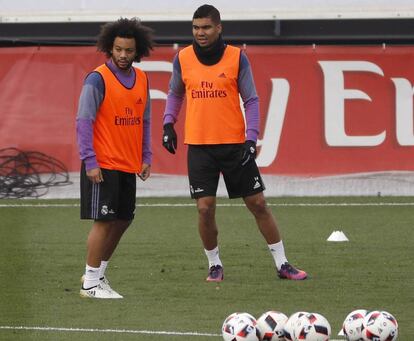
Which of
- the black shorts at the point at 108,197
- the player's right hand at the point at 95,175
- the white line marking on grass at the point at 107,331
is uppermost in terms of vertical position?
the player's right hand at the point at 95,175

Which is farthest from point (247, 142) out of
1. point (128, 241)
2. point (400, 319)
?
point (128, 241)

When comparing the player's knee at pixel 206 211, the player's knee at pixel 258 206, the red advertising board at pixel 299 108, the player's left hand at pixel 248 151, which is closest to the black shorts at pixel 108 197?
the player's knee at pixel 206 211

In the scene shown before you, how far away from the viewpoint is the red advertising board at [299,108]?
17750 millimetres

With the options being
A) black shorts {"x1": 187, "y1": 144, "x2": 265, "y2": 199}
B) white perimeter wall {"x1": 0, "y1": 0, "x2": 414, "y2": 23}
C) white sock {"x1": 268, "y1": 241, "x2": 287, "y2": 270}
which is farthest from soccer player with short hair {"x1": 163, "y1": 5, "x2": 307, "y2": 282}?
white perimeter wall {"x1": 0, "y1": 0, "x2": 414, "y2": 23}

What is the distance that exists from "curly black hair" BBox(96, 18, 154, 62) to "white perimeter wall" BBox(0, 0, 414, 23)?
850cm

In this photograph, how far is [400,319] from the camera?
8750mm

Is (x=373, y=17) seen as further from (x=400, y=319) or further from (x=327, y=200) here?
(x=400, y=319)

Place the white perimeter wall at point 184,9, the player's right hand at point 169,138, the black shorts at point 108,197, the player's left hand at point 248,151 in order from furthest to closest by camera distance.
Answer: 1. the white perimeter wall at point 184,9
2. the player's right hand at point 169,138
3. the player's left hand at point 248,151
4. the black shorts at point 108,197

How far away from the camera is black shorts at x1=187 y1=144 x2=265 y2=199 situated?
1053cm

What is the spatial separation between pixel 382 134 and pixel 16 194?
15.6 ft

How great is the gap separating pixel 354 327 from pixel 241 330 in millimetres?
648

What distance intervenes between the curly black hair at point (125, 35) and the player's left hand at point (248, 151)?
109 cm

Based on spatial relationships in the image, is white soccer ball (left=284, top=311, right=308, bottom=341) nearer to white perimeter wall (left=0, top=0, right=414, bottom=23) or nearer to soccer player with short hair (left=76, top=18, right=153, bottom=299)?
soccer player with short hair (left=76, top=18, right=153, bottom=299)

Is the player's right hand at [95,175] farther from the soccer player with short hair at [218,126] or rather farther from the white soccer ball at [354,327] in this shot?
the white soccer ball at [354,327]
